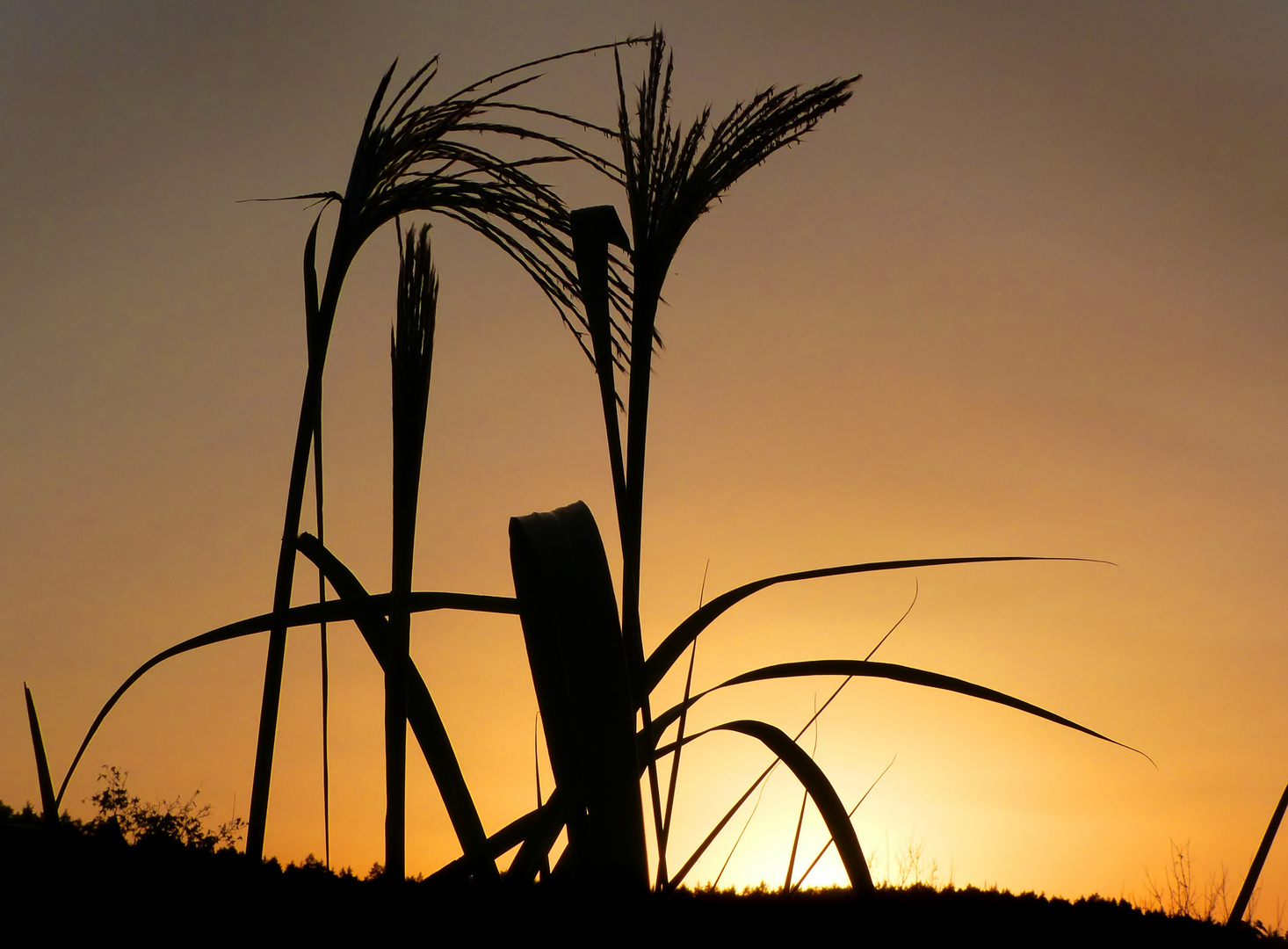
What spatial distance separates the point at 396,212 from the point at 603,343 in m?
0.72

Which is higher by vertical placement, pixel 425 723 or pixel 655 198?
pixel 655 198

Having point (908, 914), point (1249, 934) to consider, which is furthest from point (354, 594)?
point (1249, 934)

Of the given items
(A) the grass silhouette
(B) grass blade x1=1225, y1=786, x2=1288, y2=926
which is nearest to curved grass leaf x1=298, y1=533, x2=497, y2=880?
(A) the grass silhouette

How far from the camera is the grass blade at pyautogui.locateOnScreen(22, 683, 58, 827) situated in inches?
47.6

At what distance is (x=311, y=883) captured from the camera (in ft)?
3.57

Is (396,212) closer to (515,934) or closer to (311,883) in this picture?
(311,883)

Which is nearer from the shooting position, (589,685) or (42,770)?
(589,685)

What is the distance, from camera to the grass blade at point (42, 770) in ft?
3.96

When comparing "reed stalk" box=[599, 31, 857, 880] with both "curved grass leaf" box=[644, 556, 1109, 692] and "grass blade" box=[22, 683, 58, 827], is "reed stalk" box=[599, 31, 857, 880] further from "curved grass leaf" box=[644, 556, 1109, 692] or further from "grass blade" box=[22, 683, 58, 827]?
"grass blade" box=[22, 683, 58, 827]

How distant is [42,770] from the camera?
1.30 m

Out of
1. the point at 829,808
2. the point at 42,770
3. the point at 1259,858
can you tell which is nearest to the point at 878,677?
the point at 829,808

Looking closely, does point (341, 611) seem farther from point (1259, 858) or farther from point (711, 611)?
point (1259, 858)

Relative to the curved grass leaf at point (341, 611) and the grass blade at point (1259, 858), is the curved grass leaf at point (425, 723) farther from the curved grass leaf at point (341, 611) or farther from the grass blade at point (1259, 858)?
the grass blade at point (1259, 858)

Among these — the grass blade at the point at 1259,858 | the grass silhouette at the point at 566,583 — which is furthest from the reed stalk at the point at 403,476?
the grass blade at the point at 1259,858
